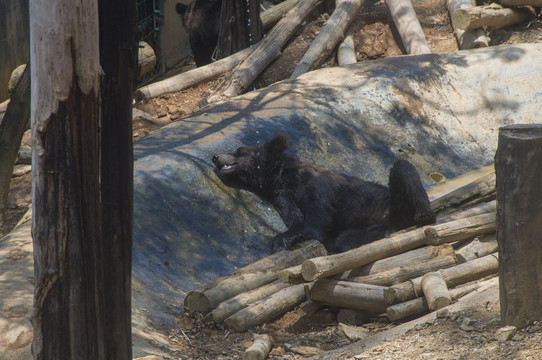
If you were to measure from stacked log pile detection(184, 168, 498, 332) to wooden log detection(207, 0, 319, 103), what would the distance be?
6.47 meters

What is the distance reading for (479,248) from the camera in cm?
634

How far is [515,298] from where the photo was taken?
13.2 ft

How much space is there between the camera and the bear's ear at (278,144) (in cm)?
837

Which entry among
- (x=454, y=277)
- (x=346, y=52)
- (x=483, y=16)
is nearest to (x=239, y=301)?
(x=454, y=277)

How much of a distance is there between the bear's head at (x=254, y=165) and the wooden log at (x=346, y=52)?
562 cm

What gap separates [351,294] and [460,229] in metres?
1.32

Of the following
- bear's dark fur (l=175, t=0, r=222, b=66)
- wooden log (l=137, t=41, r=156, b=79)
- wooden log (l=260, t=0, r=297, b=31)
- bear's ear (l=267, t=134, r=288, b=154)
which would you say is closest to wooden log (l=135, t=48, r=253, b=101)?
bear's dark fur (l=175, t=0, r=222, b=66)

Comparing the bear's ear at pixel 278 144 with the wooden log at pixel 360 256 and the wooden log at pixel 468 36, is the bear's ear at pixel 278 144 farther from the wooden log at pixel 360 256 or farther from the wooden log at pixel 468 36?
the wooden log at pixel 468 36

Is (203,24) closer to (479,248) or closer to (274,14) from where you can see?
(274,14)

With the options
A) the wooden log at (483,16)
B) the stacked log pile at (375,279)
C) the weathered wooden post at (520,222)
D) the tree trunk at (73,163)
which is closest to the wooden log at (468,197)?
the stacked log pile at (375,279)

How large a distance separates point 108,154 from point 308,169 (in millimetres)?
4854

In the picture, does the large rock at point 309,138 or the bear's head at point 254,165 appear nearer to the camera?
the large rock at point 309,138

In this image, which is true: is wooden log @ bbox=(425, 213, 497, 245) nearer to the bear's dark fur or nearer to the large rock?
the large rock

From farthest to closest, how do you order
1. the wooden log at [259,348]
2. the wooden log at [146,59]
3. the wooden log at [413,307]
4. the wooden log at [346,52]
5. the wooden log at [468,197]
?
1. the wooden log at [146,59]
2. the wooden log at [346,52]
3. the wooden log at [468,197]
4. the wooden log at [413,307]
5. the wooden log at [259,348]
